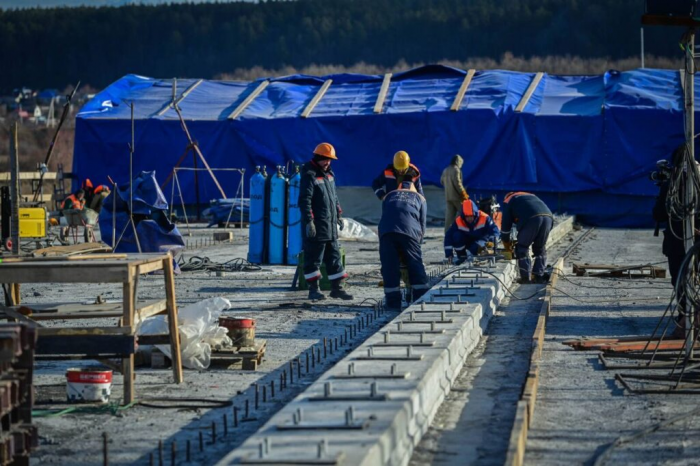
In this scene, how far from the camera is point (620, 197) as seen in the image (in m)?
28.8

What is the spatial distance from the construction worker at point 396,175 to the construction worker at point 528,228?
A: 48.1 inches

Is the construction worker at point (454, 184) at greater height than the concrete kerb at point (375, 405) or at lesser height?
greater

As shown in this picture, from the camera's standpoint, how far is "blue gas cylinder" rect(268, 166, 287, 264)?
1628cm

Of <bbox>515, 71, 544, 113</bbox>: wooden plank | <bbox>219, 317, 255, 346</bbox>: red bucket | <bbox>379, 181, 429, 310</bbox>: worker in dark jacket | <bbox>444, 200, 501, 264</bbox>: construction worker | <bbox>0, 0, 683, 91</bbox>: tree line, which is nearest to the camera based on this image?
<bbox>219, 317, 255, 346</bbox>: red bucket

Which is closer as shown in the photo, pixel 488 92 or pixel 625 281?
pixel 625 281

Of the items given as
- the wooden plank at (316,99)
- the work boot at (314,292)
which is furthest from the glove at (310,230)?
the wooden plank at (316,99)

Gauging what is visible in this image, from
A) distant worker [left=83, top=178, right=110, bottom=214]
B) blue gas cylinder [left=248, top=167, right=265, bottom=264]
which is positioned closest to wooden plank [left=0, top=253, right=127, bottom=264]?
blue gas cylinder [left=248, top=167, right=265, bottom=264]

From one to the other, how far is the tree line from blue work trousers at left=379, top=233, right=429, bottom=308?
86483 millimetres

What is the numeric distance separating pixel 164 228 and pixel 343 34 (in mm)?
101275

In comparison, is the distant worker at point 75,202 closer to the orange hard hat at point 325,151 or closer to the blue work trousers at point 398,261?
the orange hard hat at point 325,151

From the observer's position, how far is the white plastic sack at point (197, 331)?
27.6 ft

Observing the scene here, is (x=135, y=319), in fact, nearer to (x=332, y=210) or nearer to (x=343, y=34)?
(x=332, y=210)

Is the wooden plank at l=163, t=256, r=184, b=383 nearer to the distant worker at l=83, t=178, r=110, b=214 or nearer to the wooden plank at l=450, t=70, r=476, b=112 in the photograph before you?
the distant worker at l=83, t=178, r=110, b=214

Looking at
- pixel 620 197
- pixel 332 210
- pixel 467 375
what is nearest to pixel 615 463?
pixel 467 375
